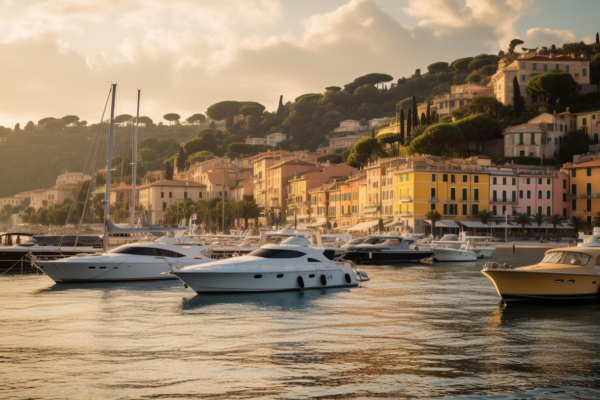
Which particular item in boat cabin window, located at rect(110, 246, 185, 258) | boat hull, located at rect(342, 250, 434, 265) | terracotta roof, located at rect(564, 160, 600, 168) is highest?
terracotta roof, located at rect(564, 160, 600, 168)

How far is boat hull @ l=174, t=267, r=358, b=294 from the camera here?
3072 centimetres

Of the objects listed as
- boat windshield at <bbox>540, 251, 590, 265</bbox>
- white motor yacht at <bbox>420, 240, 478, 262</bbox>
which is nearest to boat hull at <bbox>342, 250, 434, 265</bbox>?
white motor yacht at <bbox>420, 240, 478, 262</bbox>

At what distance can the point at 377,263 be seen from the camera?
58.3 m

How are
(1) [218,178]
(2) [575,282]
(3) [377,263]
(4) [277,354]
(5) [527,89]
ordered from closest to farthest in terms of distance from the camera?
1. (4) [277,354]
2. (2) [575,282]
3. (3) [377,263]
4. (5) [527,89]
5. (1) [218,178]

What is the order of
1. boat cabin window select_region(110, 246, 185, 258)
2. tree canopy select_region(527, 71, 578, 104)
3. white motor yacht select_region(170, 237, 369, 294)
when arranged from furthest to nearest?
tree canopy select_region(527, 71, 578, 104) < boat cabin window select_region(110, 246, 185, 258) < white motor yacht select_region(170, 237, 369, 294)

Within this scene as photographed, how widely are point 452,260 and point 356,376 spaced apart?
48.4 meters

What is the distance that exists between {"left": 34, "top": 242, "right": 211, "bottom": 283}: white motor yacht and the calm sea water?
14.4ft

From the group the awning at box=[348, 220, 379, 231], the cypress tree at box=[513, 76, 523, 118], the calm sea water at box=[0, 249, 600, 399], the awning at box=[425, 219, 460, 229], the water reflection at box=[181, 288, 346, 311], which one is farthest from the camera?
the cypress tree at box=[513, 76, 523, 118]

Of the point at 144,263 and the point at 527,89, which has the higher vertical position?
the point at 527,89

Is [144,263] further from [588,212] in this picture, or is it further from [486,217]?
[588,212]

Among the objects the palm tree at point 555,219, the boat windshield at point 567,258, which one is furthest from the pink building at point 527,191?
the boat windshield at point 567,258

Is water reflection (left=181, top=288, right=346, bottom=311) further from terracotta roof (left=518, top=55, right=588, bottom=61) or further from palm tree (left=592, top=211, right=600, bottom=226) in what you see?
terracotta roof (left=518, top=55, right=588, bottom=61)

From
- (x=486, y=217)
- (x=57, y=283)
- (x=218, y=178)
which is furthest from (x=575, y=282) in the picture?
(x=218, y=178)

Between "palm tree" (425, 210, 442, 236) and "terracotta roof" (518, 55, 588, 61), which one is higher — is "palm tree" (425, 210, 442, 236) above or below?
below
